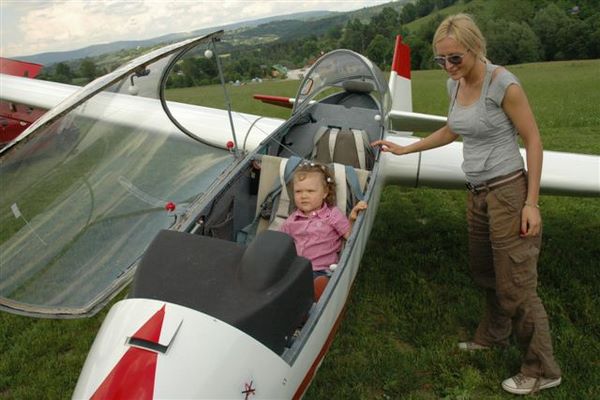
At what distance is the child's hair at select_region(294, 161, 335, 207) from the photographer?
320 cm

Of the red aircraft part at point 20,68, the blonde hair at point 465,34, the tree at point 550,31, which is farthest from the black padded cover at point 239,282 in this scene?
the tree at point 550,31

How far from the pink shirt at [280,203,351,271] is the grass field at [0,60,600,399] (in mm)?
853

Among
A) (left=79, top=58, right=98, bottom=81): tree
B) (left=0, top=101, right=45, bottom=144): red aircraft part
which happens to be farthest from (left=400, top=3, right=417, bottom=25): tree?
(left=79, top=58, right=98, bottom=81): tree

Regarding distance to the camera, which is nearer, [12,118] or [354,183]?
[354,183]

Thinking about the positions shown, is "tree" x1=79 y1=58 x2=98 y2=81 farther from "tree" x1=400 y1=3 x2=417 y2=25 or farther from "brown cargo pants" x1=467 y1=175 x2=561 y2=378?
"tree" x1=400 y1=3 x2=417 y2=25

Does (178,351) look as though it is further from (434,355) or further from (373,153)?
(373,153)

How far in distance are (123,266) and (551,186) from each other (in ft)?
12.2

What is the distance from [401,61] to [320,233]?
5292 mm

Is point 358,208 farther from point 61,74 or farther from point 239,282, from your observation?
point 61,74

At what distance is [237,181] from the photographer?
3445 mm

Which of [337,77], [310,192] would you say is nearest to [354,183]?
[310,192]

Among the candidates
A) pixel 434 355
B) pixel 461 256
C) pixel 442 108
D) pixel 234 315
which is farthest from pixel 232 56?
pixel 442 108

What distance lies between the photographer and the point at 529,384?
9.55 ft

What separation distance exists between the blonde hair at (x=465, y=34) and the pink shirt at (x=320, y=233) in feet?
4.22
